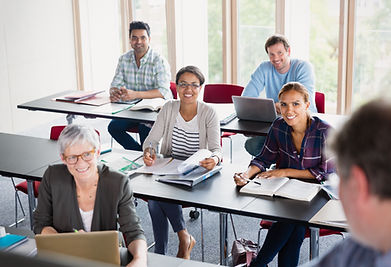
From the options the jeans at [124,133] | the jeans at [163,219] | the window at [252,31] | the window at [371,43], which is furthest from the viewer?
the window at [252,31]

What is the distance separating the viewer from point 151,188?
348 centimetres

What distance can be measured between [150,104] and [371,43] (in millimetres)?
2824

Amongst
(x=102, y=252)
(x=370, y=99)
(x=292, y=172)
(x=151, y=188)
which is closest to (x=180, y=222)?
(x=151, y=188)

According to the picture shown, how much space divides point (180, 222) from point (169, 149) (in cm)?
56

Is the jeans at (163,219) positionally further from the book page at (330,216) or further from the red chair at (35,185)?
the book page at (330,216)

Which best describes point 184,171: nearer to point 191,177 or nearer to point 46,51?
point 191,177

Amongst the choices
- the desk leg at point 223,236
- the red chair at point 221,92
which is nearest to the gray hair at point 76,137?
the desk leg at point 223,236

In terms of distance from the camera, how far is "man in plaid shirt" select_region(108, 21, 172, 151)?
5.52 m

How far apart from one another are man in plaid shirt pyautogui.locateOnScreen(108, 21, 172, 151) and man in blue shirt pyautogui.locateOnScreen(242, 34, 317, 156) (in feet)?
2.67

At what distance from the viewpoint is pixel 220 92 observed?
574 cm

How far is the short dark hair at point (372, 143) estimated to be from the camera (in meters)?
0.74

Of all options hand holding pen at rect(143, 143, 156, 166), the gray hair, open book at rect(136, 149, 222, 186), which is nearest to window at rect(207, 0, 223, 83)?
hand holding pen at rect(143, 143, 156, 166)

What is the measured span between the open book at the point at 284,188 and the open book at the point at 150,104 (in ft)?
6.22

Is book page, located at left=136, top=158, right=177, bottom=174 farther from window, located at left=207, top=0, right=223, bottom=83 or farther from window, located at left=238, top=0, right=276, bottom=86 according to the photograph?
window, located at left=207, top=0, right=223, bottom=83
